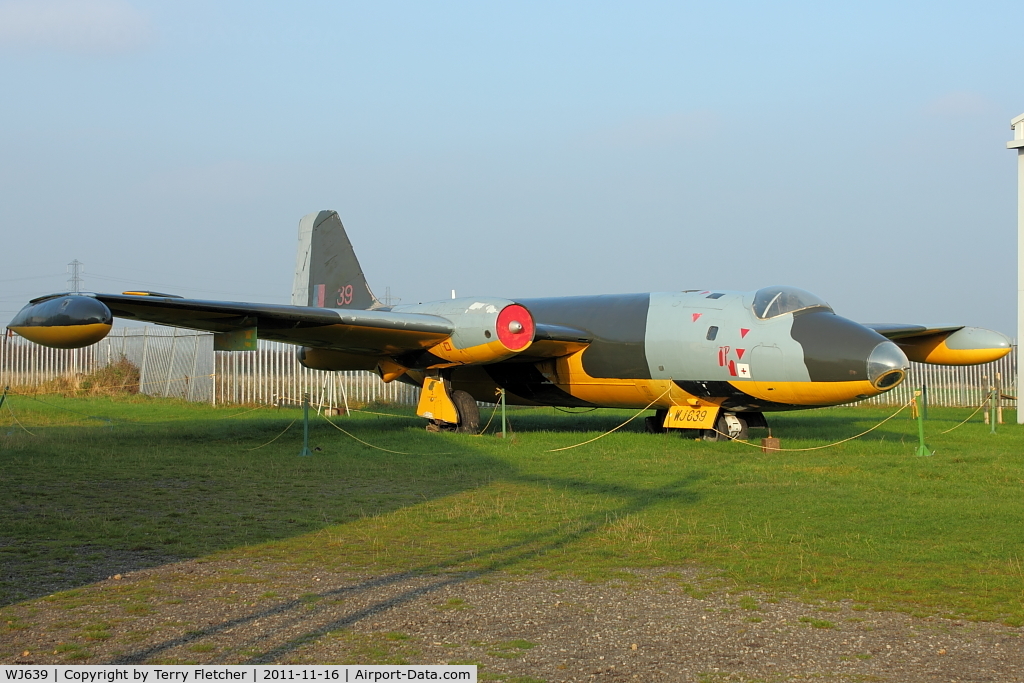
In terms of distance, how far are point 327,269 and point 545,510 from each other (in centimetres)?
1339

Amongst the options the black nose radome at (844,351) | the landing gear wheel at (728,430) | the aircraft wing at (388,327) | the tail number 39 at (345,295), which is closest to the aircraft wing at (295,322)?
the aircraft wing at (388,327)

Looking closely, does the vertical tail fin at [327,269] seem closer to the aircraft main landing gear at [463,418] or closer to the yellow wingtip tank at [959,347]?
the aircraft main landing gear at [463,418]

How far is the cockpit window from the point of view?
14523mm

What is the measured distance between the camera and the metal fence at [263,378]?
92.7ft

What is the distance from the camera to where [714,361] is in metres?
14.8

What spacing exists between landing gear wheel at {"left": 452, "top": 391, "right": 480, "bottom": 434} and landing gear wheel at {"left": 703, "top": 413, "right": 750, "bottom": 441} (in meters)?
4.27

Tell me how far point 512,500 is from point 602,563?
301 centimetres

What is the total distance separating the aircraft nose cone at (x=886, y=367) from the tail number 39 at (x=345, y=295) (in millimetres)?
11489

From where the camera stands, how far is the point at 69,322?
454 inches

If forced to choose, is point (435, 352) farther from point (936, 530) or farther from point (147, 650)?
point (147, 650)

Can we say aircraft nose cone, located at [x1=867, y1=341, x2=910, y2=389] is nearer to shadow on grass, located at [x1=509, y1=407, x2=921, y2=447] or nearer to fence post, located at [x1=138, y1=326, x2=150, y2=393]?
shadow on grass, located at [x1=509, y1=407, x2=921, y2=447]

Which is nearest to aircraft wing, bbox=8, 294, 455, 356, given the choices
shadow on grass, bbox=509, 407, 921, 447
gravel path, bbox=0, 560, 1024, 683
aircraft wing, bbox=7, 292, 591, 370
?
aircraft wing, bbox=7, 292, 591, 370

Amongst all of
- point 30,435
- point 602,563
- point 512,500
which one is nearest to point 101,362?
point 30,435

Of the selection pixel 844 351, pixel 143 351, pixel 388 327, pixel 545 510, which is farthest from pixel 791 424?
pixel 143 351
